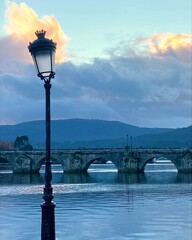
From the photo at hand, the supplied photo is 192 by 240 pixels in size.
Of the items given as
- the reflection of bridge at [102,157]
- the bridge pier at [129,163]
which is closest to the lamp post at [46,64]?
the reflection of bridge at [102,157]

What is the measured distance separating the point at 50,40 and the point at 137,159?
81.7 metres

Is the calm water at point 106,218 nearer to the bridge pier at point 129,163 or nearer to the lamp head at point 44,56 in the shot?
the lamp head at point 44,56

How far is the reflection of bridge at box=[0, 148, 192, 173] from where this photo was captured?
292 feet

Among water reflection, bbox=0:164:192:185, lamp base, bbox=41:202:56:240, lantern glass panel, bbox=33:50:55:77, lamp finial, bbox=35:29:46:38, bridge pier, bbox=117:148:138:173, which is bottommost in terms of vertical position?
water reflection, bbox=0:164:192:185

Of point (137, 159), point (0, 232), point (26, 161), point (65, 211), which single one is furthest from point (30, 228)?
point (26, 161)

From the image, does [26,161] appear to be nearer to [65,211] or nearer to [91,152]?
[91,152]

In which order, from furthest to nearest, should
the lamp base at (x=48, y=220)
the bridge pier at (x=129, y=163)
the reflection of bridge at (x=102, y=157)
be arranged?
the bridge pier at (x=129, y=163), the reflection of bridge at (x=102, y=157), the lamp base at (x=48, y=220)

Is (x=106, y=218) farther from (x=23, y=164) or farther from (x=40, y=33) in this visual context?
(x=23, y=164)

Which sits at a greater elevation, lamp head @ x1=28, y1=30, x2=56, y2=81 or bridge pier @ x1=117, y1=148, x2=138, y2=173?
lamp head @ x1=28, y1=30, x2=56, y2=81

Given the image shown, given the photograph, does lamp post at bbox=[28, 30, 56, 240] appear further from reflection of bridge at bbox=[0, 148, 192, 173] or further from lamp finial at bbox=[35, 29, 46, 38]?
reflection of bridge at bbox=[0, 148, 192, 173]

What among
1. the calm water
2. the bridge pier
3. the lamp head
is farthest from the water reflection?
the lamp head

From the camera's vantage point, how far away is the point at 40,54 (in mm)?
9969

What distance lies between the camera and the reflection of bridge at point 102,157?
89.1 meters

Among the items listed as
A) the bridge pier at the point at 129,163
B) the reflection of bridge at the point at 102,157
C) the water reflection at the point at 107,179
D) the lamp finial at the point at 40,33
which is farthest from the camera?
the bridge pier at the point at 129,163
